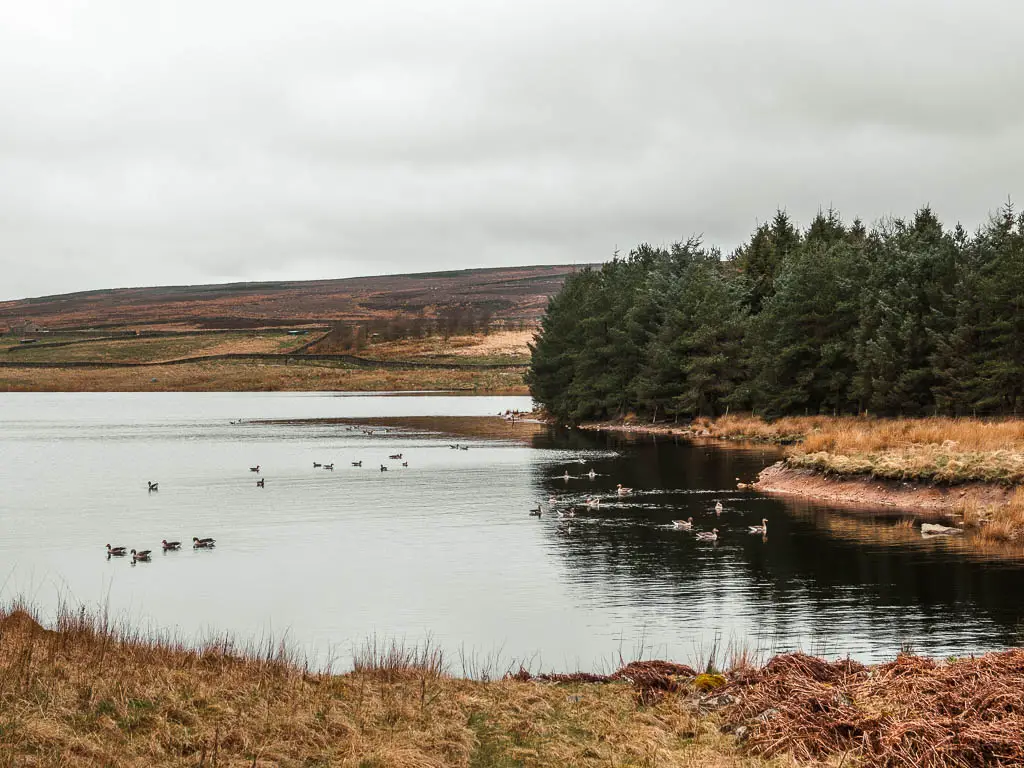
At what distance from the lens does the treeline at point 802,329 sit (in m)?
67.5

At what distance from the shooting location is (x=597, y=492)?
54250 millimetres

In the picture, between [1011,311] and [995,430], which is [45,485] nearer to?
[995,430]

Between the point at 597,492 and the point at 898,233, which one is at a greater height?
the point at 898,233


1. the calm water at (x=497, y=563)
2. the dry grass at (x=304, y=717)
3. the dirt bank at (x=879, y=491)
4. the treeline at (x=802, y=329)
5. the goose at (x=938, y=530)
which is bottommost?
the calm water at (x=497, y=563)

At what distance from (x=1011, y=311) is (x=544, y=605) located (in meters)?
48.8

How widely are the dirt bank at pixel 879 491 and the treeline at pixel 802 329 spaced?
19.4m

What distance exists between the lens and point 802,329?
270ft

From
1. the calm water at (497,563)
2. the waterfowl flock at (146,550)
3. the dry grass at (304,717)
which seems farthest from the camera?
the waterfowl flock at (146,550)

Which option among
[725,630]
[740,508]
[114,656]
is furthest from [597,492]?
[114,656]

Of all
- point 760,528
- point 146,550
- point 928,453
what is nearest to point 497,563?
point 760,528

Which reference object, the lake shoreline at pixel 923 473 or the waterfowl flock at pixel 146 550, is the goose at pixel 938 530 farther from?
the waterfowl flock at pixel 146 550

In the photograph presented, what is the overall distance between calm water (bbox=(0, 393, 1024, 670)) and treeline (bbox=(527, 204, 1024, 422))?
12592mm

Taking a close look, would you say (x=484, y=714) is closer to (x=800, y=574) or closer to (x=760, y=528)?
(x=800, y=574)

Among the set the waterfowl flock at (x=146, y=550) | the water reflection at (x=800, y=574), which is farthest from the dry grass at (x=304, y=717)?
the waterfowl flock at (x=146, y=550)
